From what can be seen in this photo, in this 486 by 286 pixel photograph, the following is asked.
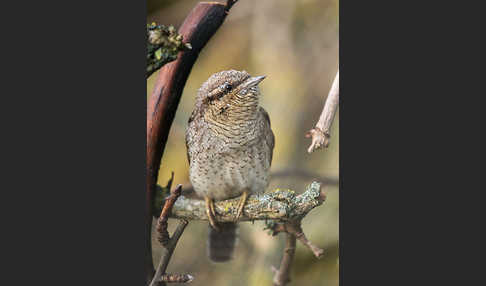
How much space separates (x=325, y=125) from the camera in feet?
12.5

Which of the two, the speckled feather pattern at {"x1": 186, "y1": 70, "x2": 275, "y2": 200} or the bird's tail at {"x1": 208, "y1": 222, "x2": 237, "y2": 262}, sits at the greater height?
the speckled feather pattern at {"x1": 186, "y1": 70, "x2": 275, "y2": 200}

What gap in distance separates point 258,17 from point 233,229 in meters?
1.46

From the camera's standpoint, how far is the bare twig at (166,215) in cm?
378

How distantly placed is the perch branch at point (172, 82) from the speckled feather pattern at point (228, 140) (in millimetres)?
164

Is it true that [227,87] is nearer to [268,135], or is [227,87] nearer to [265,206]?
[268,135]

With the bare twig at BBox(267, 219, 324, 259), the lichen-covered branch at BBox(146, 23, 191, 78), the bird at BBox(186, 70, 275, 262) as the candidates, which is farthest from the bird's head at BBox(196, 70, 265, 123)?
the bare twig at BBox(267, 219, 324, 259)

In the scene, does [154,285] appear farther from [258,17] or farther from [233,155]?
[258,17]

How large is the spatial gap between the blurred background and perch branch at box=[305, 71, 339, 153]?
0.12 ft

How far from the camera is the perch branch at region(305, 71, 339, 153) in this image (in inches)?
149

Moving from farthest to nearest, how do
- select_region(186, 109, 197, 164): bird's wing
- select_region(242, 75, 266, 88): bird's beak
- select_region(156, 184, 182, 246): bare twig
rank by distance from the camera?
select_region(186, 109, 197, 164): bird's wing, select_region(156, 184, 182, 246): bare twig, select_region(242, 75, 266, 88): bird's beak

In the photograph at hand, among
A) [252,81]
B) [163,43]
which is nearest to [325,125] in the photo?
[252,81]

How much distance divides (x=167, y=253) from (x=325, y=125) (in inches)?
53.1

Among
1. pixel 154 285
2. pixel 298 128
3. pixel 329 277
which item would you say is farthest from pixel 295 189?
pixel 154 285

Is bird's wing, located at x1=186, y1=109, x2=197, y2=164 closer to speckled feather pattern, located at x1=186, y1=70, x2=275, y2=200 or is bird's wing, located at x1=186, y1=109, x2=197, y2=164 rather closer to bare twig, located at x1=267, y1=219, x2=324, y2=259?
speckled feather pattern, located at x1=186, y1=70, x2=275, y2=200
